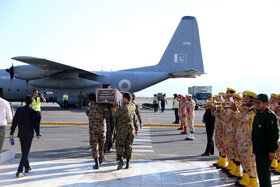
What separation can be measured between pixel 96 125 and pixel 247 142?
3.97 metres

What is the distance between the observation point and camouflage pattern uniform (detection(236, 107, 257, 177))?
5.45 m

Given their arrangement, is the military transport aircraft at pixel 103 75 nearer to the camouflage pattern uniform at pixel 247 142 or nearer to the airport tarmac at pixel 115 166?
the airport tarmac at pixel 115 166

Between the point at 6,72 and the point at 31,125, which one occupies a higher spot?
the point at 6,72

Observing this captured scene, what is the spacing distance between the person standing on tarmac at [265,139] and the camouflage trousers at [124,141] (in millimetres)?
3405

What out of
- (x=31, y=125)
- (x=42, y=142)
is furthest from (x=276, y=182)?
(x=42, y=142)

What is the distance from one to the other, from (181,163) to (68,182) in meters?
3.70

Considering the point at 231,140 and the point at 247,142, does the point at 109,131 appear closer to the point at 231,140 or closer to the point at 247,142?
the point at 231,140

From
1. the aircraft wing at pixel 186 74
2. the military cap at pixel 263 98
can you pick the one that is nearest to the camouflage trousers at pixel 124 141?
the military cap at pixel 263 98

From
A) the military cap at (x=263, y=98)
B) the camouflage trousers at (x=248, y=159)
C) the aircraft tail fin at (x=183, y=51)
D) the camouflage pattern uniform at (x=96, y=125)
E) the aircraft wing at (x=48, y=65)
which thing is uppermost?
the aircraft tail fin at (x=183, y=51)

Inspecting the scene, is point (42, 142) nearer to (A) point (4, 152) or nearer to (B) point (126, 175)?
(A) point (4, 152)

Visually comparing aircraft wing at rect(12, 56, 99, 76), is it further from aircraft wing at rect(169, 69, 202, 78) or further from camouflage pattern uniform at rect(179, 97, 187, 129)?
camouflage pattern uniform at rect(179, 97, 187, 129)

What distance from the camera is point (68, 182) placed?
5867 millimetres

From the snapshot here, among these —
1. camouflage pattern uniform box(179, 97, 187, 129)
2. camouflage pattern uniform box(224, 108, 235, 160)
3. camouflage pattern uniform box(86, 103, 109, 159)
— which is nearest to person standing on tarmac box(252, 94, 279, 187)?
camouflage pattern uniform box(224, 108, 235, 160)

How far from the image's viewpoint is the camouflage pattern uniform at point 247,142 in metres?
5.45
